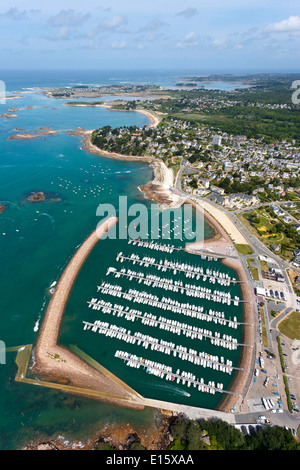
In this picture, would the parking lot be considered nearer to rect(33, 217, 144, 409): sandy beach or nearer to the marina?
the marina

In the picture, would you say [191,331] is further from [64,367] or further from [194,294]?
[64,367]

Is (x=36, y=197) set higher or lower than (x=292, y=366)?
higher

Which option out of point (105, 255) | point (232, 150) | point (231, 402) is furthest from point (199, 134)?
point (231, 402)

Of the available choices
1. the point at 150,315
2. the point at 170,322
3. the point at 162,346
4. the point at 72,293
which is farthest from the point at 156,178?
the point at 162,346

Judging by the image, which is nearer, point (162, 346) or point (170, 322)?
point (162, 346)

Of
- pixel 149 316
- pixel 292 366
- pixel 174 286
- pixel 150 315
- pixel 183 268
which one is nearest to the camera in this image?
pixel 292 366

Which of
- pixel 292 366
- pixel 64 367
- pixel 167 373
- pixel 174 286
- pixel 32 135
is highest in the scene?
pixel 32 135
